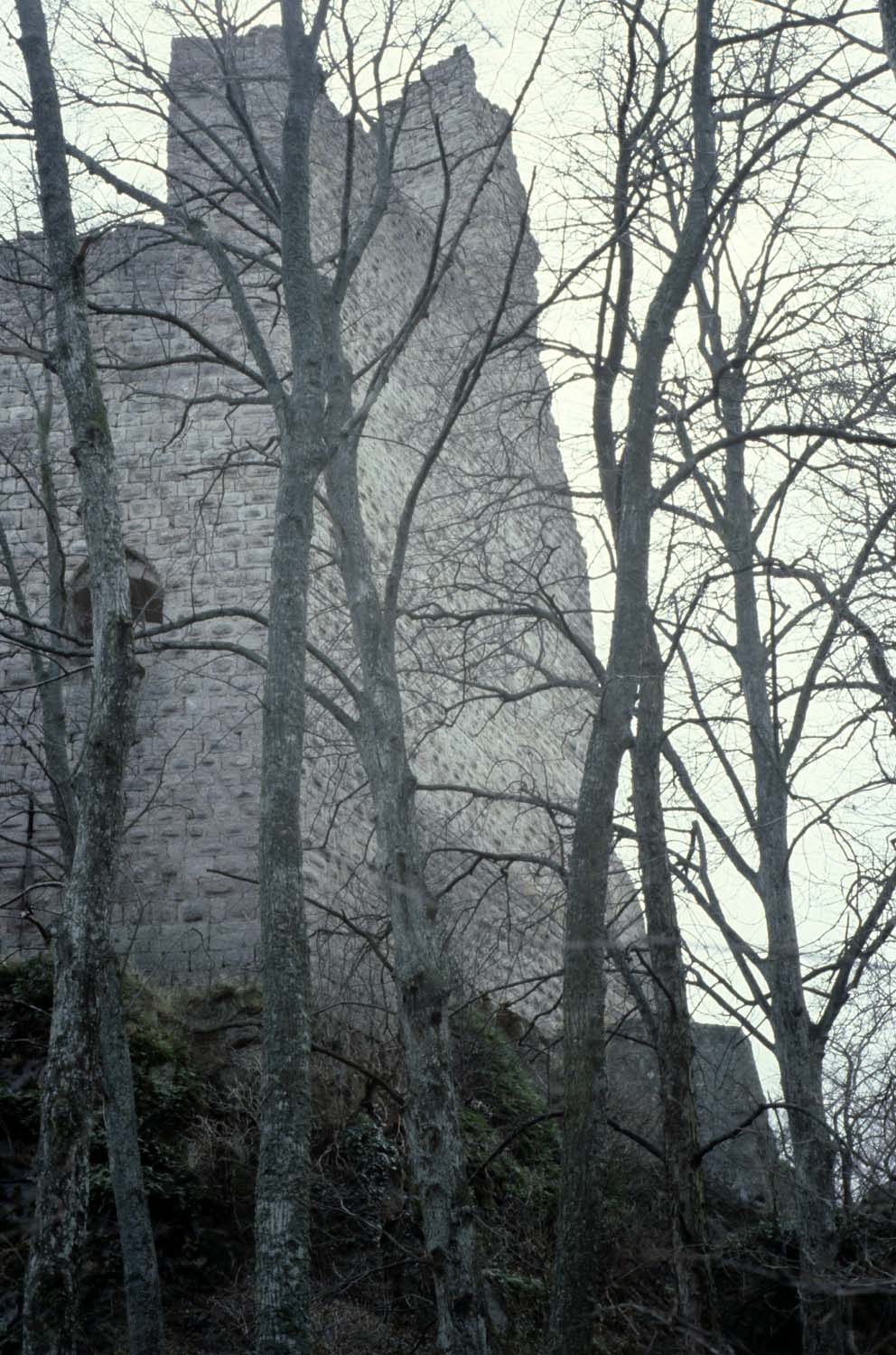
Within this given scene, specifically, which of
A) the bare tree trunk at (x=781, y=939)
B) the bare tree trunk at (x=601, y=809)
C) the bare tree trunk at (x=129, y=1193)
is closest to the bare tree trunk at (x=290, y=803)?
the bare tree trunk at (x=129, y=1193)

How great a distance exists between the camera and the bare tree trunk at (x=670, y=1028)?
6129 mm

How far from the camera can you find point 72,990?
5113 mm

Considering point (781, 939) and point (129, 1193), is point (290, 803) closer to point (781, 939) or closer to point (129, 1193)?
point (129, 1193)

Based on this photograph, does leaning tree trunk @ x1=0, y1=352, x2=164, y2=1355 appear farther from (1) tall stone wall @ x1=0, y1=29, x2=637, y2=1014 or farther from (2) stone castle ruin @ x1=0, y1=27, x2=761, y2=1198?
(2) stone castle ruin @ x1=0, y1=27, x2=761, y2=1198

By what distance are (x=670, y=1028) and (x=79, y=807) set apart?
9.03 feet

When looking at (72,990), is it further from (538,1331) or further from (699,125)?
(699,125)

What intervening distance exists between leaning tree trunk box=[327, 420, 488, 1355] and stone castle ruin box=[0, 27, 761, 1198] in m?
0.35

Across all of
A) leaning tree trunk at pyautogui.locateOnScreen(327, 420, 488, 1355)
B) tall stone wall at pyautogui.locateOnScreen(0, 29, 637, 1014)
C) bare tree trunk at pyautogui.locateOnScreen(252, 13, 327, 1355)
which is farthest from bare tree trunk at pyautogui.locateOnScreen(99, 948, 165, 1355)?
tall stone wall at pyautogui.locateOnScreen(0, 29, 637, 1014)

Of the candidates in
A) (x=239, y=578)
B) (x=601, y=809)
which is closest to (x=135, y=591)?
(x=239, y=578)

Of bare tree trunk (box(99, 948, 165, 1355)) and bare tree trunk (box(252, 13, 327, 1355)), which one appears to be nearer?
bare tree trunk (box(252, 13, 327, 1355))

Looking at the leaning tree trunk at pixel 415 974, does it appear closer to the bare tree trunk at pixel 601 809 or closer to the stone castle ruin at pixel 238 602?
the stone castle ruin at pixel 238 602

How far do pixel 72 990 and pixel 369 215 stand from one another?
16.0 ft

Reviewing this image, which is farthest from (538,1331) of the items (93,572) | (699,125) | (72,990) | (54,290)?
(699,125)

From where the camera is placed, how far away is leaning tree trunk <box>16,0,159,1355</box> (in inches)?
186
